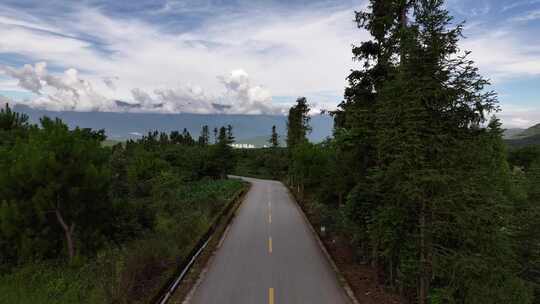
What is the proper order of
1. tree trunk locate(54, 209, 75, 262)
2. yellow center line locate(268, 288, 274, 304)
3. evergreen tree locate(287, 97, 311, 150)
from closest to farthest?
yellow center line locate(268, 288, 274, 304), tree trunk locate(54, 209, 75, 262), evergreen tree locate(287, 97, 311, 150)

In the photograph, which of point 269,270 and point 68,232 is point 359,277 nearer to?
point 269,270

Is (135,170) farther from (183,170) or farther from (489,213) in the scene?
(489,213)

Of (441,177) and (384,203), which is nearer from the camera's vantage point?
(441,177)

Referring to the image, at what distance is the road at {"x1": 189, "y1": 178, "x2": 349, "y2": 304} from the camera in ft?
33.0

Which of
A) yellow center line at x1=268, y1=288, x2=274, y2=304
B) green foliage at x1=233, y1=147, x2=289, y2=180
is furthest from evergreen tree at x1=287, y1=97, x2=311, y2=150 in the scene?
yellow center line at x1=268, y1=288, x2=274, y2=304

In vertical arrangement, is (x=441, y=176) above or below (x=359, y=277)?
above

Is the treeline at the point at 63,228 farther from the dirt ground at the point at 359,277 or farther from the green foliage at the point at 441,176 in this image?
the green foliage at the point at 441,176

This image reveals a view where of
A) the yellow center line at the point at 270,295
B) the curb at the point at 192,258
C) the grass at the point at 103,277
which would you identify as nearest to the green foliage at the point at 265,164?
the curb at the point at 192,258

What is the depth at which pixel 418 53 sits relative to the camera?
8047 millimetres

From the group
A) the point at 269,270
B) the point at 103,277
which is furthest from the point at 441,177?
the point at 103,277

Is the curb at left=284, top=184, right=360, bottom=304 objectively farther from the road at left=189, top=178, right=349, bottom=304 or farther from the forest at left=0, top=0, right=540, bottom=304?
the forest at left=0, top=0, right=540, bottom=304

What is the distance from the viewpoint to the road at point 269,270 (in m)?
10.1

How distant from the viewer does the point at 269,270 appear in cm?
1248

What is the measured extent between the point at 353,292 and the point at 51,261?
1295cm
